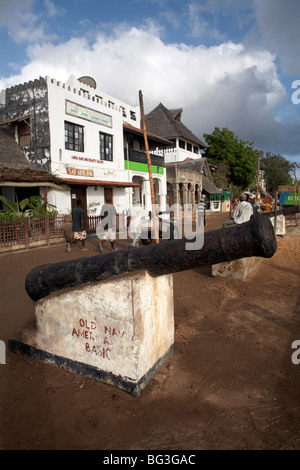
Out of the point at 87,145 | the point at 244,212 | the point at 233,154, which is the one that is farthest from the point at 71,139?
the point at 233,154

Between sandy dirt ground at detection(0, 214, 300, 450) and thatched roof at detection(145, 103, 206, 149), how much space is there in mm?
26889

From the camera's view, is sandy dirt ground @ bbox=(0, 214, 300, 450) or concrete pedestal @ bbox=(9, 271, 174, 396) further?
concrete pedestal @ bbox=(9, 271, 174, 396)

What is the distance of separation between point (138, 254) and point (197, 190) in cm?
2685

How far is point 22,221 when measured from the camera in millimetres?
10406

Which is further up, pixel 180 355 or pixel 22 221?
pixel 22 221

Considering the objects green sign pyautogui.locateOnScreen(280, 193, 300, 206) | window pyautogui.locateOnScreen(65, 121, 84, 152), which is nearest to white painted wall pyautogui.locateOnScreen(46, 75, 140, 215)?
window pyautogui.locateOnScreen(65, 121, 84, 152)

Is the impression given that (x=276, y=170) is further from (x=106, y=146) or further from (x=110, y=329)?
(x=110, y=329)

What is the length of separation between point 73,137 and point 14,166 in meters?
3.22

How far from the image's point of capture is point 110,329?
98.0 inches

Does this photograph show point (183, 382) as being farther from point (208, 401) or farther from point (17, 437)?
point (17, 437)

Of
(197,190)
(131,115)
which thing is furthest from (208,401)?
(197,190)

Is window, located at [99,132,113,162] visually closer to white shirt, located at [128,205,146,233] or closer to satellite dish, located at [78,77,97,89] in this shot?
satellite dish, located at [78,77,97,89]

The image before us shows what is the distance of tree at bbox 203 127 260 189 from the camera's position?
105 feet

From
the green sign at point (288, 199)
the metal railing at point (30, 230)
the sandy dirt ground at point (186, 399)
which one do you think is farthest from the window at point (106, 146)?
the sandy dirt ground at point (186, 399)
